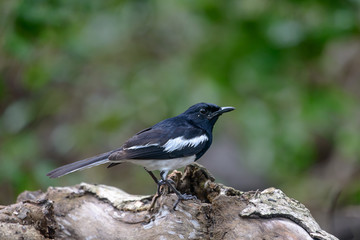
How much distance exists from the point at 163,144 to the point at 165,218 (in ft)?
3.01

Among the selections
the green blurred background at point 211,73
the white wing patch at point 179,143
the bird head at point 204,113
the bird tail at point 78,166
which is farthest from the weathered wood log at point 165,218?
the green blurred background at point 211,73

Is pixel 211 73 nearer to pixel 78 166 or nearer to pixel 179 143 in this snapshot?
pixel 179 143

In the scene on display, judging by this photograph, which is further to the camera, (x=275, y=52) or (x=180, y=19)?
(x=180, y=19)

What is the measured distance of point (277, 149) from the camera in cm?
588

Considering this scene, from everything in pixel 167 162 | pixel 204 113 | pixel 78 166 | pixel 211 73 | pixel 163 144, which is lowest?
pixel 78 166

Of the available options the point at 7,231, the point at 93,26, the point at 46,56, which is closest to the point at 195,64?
the point at 93,26

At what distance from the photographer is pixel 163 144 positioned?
4.33 meters

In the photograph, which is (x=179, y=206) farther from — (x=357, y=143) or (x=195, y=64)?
(x=357, y=143)

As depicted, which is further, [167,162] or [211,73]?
[211,73]

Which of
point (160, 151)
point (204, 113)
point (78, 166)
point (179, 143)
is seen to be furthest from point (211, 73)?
point (78, 166)

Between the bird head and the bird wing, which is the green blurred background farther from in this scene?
the bird wing

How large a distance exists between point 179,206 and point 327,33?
3.13 meters

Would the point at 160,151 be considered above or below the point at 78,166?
above

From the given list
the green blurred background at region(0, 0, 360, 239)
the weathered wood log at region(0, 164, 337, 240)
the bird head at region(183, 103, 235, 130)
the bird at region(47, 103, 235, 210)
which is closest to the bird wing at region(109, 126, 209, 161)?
the bird at region(47, 103, 235, 210)
